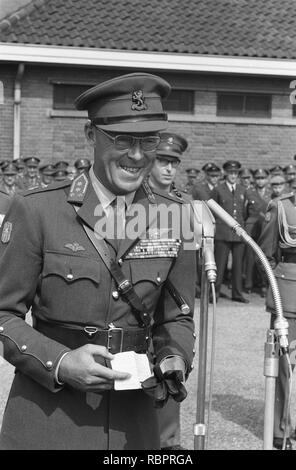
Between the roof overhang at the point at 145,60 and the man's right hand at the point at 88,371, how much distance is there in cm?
1272

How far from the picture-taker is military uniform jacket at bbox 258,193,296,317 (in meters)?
5.49

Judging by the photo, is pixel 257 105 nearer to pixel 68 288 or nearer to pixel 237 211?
pixel 237 211

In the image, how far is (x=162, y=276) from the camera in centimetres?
264

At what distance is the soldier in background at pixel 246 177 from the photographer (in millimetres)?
13430

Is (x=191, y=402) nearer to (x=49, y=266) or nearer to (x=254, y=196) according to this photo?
(x=49, y=266)

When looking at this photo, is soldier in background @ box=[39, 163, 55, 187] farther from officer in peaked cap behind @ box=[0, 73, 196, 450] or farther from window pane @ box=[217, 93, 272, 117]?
officer in peaked cap behind @ box=[0, 73, 196, 450]

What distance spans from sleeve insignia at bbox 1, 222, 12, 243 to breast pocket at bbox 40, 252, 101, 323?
0.44 ft

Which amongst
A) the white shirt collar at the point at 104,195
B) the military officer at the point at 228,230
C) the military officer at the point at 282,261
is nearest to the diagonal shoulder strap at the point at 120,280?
the white shirt collar at the point at 104,195

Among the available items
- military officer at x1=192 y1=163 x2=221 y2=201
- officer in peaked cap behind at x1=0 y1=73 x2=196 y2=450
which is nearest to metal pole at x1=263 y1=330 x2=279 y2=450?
officer in peaked cap behind at x1=0 y1=73 x2=196 y2=450

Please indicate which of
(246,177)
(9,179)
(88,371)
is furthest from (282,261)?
(246,177)

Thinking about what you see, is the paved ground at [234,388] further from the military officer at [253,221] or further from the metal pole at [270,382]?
the military officer at [253,221]

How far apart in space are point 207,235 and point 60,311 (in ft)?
2.33
